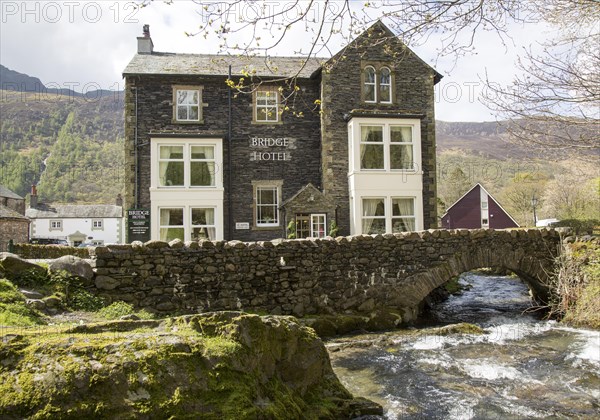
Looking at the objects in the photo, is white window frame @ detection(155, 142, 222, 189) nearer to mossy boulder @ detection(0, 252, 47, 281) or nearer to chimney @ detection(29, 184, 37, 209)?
mossy boulder @ detection(0, 252, 47, 281)

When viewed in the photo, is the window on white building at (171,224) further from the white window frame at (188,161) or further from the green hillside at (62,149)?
the green hillside at (62,149)

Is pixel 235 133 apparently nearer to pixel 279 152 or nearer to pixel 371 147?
pixel 279 152

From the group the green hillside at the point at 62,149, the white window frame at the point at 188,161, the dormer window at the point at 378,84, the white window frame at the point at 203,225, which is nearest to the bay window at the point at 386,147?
the dormer window at the point at 378,84

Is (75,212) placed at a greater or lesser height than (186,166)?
lesser

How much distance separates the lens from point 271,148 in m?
19.5

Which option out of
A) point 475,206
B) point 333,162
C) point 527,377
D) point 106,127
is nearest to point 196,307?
point 527,377

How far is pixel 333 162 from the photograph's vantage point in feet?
63.0

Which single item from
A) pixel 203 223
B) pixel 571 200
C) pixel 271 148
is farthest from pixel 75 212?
pixel 571 200

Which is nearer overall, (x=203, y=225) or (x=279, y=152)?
(x=203, y=225)

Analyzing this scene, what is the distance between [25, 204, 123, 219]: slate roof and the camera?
205ft

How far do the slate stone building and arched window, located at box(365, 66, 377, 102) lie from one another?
0.04 m

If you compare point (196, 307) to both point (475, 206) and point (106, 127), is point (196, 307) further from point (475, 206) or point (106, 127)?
point (106, 127)

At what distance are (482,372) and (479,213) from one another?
37.8m

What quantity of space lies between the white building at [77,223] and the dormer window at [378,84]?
1966 inches
